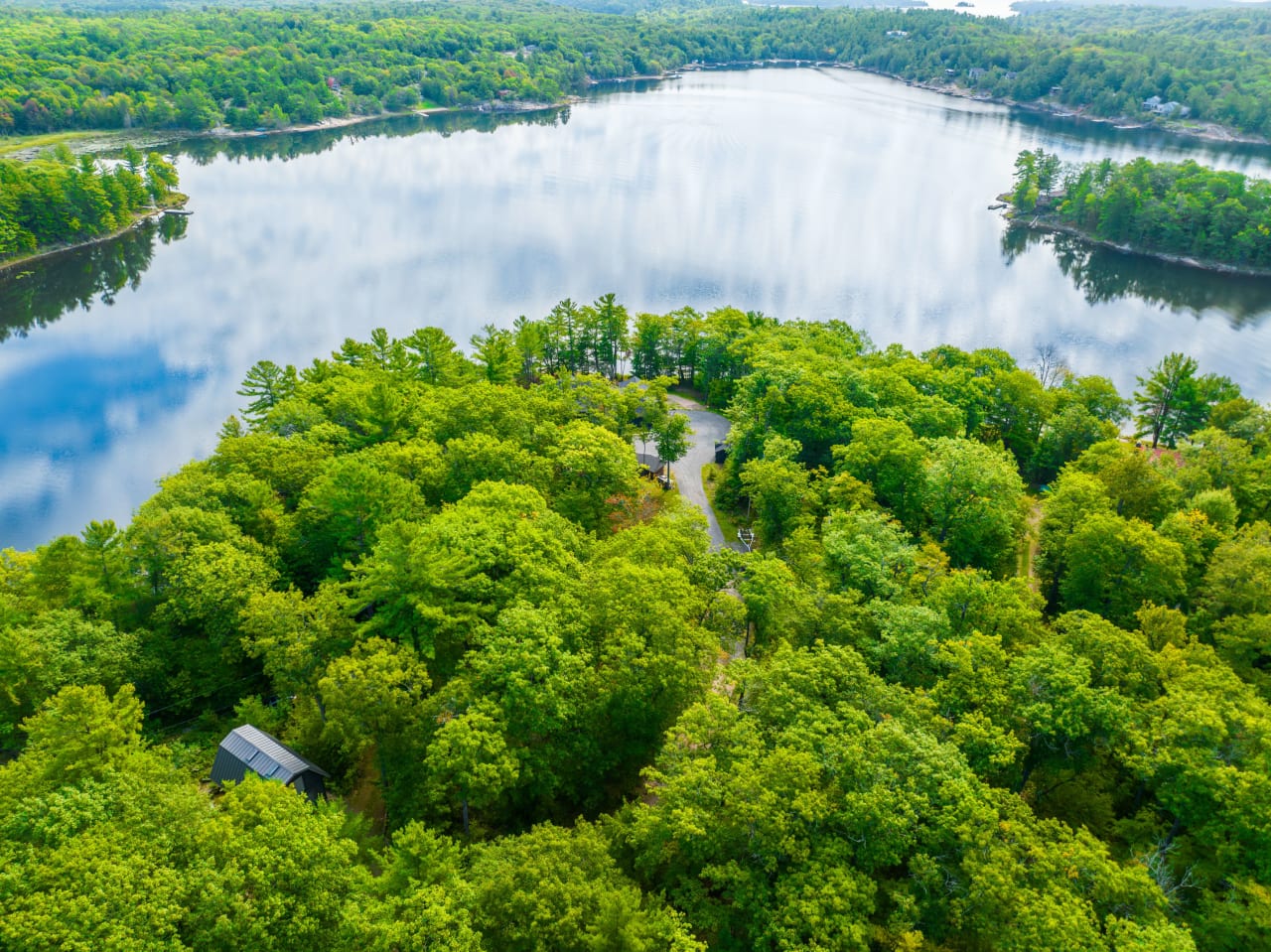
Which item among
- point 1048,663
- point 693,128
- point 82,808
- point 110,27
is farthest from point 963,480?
point 110,27

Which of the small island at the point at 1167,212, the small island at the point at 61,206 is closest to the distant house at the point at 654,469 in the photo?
the small island at the point at 61,206

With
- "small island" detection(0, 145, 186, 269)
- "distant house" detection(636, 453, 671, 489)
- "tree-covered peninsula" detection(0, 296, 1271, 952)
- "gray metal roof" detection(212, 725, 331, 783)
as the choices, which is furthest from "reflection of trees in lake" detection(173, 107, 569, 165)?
"gray metal roof" detection(212, 725, 331, 783)

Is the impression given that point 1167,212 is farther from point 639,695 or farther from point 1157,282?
point 639,695

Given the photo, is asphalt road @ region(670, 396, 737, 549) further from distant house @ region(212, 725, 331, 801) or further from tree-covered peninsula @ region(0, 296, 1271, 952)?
distant house @ region(212, 725, 331, 801)

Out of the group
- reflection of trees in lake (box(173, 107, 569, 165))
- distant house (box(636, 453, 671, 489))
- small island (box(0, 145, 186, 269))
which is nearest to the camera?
distant house (box(636, 453, 671, 489))

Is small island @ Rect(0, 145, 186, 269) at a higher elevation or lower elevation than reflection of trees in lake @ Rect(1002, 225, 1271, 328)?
higher

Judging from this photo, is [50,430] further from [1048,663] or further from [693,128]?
[693,128]
